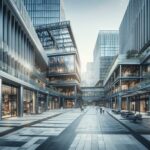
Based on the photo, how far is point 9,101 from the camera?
38.3 metres

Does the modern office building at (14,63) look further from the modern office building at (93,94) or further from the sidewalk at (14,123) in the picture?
the modern office building at (93,94)

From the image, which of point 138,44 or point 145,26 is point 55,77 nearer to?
point 138,44

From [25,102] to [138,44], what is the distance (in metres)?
51.9

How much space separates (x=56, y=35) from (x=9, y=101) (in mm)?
72169

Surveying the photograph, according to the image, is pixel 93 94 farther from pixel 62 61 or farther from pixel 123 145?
pixel 123 145

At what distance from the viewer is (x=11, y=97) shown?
3931 centimetres

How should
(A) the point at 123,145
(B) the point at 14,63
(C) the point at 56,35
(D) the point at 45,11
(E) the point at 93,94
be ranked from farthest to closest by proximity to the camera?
1. (E) the point at 93,94
2. (D) the point at 45,11
3. (C) the point at 56,35
4. (B) the point at 14,63
5. (A) the point at 123,145

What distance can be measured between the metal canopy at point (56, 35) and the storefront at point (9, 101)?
59.3m

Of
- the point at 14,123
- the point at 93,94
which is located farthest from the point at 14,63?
the point at 93,94

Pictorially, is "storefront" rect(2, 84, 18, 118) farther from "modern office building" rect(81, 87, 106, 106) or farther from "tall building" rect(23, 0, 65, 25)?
"modern office building" rect(81, 87, 106, 106)

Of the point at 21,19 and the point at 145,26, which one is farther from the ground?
the point at 145,26

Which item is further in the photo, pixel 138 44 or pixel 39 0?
pixel 39 0

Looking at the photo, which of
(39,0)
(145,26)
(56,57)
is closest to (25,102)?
(145,26)

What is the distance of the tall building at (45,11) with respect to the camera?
5113 inches
